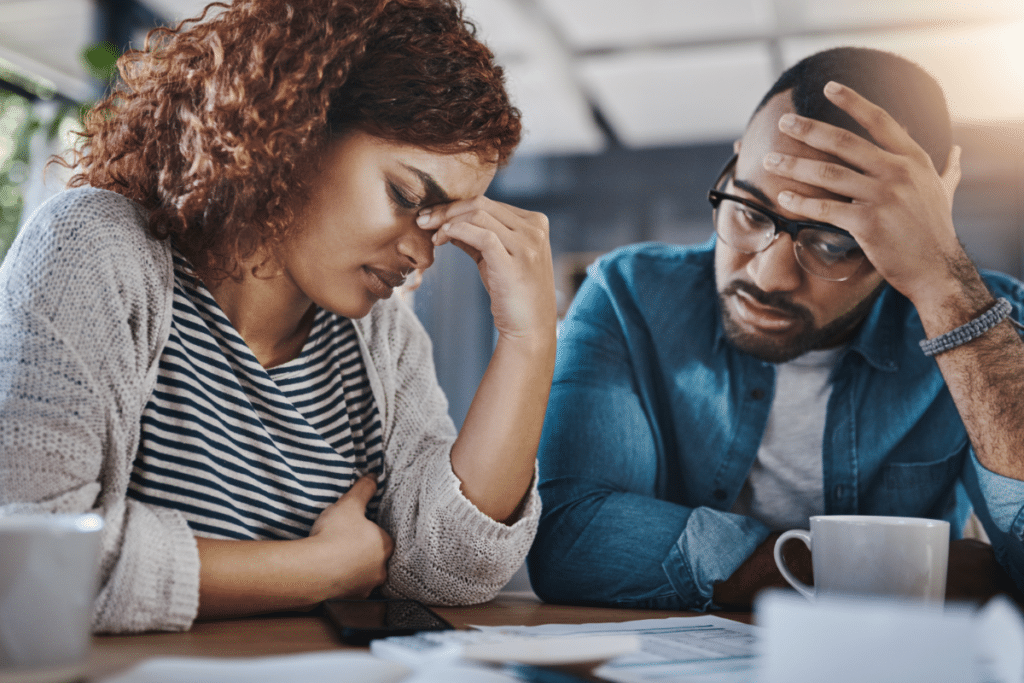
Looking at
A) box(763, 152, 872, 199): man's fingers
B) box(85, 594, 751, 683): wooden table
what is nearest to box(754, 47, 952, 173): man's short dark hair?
box(763, 152, 872, 199): man's fingers

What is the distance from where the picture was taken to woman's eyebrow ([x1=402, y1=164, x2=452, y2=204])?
0.90 m

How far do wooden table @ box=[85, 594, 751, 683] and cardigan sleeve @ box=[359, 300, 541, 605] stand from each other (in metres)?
0.03

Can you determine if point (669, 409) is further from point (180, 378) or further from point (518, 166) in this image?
point (518, 166)

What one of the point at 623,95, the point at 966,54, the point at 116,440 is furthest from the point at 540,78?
the point at 116,440

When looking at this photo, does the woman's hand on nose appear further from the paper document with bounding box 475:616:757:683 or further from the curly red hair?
the paper document with bounding box 475:616:757:683

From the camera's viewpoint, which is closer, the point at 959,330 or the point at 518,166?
the point at 959,330

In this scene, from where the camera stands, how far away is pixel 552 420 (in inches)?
43.8

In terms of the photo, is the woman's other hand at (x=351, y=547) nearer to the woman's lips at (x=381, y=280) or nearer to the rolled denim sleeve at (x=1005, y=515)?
the woman's lips at (x=381, y=280)

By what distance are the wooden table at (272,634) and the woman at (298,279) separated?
0.04 meters

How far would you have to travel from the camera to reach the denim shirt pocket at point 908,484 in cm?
116

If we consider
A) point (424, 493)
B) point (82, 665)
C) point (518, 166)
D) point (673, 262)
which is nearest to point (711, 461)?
point (673, 262)

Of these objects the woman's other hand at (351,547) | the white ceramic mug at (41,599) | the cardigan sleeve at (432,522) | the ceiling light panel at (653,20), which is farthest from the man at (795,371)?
the ceiling light panel at (653,20)

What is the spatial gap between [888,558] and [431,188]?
0.60 m

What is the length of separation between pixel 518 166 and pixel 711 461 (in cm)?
467
